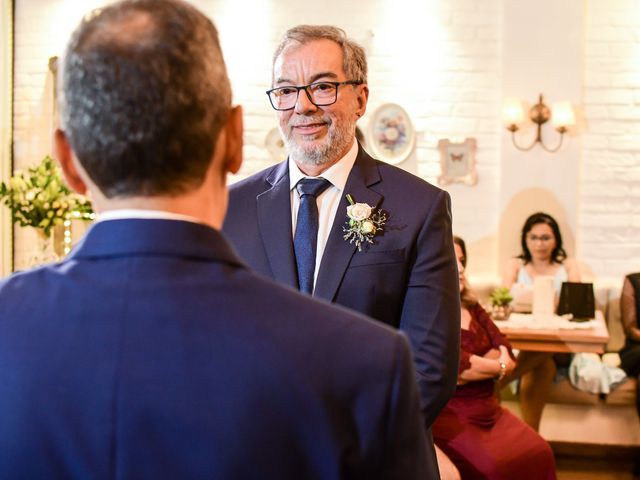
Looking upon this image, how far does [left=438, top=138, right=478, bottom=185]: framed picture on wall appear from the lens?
6723mm

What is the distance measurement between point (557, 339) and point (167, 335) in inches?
171

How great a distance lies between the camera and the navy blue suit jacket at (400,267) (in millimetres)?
1850

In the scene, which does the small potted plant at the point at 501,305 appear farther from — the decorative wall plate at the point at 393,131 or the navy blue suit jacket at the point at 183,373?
the navy blue suit jacket at the point at 183,373

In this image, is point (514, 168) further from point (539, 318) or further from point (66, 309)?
point (66, 309)

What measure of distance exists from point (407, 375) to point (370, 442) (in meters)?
0.07

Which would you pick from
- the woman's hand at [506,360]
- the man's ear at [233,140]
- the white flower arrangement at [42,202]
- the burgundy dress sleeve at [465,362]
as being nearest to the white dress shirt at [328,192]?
the man's ear at [233,140]

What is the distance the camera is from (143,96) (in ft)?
2.61

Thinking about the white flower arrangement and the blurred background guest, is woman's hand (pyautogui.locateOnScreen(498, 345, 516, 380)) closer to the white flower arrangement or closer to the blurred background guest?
the blurred background guest

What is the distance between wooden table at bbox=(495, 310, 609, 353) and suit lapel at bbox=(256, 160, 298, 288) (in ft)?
10.6

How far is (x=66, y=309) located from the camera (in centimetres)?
81

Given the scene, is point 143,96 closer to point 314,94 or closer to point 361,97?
point 314,94

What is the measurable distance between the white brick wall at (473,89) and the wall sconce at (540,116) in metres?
0.11

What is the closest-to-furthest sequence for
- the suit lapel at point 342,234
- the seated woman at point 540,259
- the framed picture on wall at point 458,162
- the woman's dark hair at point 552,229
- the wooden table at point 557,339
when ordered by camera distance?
1. the suit lapel at point 342,234
2. the wooden table at point 557,339
3. the seated woman at point 540,259
4. the woman's dark hair at point 552,229
5. the framed picture on wall at point 458,162

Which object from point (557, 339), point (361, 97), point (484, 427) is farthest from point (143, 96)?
point (557, 339)
